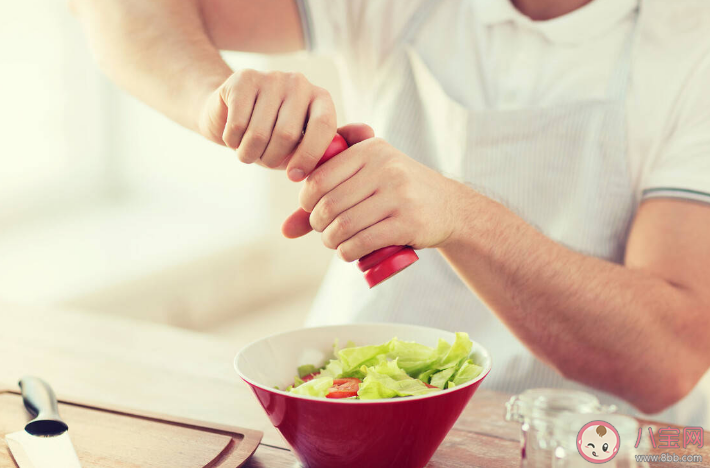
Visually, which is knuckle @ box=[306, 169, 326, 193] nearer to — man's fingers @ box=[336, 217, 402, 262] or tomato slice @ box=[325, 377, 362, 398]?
man's fingers @ box=[336, 217, 402, 262]

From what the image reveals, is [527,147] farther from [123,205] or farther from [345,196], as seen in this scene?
[123,205]

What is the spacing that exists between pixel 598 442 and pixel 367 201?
32cm

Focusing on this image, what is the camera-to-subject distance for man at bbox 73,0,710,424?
0.98 m

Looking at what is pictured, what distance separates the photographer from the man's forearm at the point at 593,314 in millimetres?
946

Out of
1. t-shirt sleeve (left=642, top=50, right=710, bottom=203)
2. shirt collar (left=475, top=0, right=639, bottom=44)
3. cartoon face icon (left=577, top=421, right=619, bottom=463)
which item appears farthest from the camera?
shirt collar (left=475, top=0, right=639, bottom=44)

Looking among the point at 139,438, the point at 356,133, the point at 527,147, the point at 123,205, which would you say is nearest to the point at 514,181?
the point at 527,147

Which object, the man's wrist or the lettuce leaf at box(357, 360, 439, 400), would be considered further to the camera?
the man's wrist

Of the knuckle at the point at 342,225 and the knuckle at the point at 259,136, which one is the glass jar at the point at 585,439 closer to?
the knuckle at the point at 342,225

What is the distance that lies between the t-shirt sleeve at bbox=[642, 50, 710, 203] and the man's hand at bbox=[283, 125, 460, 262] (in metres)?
0.51

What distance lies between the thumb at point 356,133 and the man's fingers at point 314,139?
62 millimetres

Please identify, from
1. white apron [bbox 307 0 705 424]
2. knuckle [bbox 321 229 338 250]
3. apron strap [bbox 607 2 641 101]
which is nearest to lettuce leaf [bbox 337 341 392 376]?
knuckle [bbox 321 229 338 250]

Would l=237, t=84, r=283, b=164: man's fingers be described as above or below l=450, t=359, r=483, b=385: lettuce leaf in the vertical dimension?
above

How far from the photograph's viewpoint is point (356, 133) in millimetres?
799

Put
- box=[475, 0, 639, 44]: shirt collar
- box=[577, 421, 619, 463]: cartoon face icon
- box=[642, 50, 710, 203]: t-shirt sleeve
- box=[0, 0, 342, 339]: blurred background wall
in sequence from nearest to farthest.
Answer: box=[577, 421, 619, 463]: cartoon face icon, box=[642, 50, 710, 203]: t-shirt sleeve, box=[475, 0, 639, 44]: shirt collar, box=[0, 0, 342, 339]: blurred background wall
